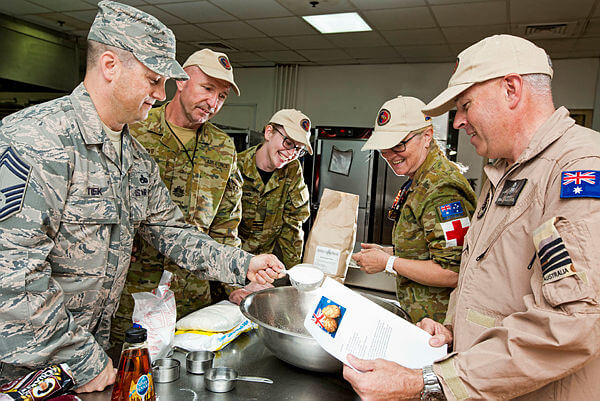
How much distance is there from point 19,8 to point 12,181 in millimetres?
5454

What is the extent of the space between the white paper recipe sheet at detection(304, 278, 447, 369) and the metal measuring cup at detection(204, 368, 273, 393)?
0.75 ft

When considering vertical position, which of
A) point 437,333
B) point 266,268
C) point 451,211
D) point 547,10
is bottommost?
point 437,333

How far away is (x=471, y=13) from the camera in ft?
15.0

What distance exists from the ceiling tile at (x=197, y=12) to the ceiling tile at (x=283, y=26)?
1.13 ft

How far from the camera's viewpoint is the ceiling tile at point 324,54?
6.48 m

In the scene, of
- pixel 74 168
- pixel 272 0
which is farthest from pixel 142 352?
pixel 272 0

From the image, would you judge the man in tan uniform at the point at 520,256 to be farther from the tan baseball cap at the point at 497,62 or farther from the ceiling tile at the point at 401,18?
the ceiling tile at the point at 401,18

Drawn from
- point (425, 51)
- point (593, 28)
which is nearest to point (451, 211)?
point (593, 28)

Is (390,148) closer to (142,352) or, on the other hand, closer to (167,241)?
→ (167,241)

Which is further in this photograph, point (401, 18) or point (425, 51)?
point (425, 51)

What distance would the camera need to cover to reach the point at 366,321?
1208 mm

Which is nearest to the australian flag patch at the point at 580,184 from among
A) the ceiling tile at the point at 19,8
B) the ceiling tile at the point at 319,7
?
the ceiling tile at the point at 319,7

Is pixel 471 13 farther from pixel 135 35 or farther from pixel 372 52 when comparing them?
pixel 135 35

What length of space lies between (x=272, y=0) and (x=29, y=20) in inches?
131
